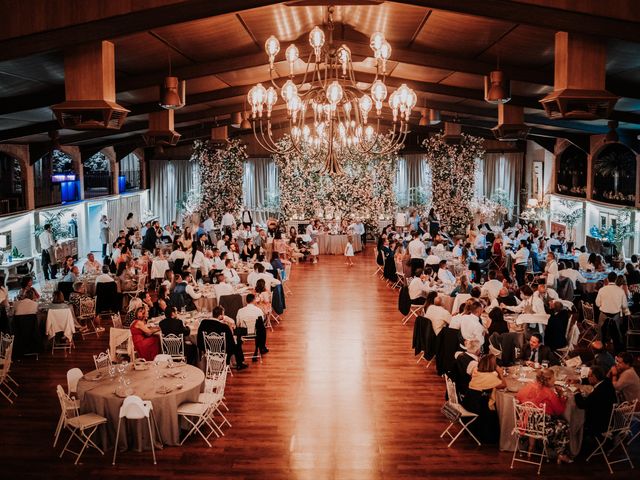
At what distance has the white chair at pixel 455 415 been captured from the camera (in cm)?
710

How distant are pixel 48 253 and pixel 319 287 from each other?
6558 millimetres

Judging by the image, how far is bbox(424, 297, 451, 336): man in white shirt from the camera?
9.75 m

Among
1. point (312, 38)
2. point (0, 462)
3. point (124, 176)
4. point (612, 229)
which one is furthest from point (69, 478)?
point (124, 176)

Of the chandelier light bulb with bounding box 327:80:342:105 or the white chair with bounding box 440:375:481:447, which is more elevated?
the chandelier light bulb with bounding box 327:80:342:105

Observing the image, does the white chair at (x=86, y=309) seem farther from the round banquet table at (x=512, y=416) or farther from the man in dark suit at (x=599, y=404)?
the man in dark suit at (x=599, y=404)

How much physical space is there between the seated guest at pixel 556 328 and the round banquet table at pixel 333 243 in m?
11.7

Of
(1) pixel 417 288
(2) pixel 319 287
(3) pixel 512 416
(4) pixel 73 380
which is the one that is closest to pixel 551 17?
(3) pixel 512 416

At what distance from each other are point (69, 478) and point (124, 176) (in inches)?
736

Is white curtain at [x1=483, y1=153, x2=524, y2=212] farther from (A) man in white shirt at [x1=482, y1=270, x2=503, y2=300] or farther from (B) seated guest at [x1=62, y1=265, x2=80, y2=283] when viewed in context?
(B) seated guest at [x1=62, y1=265, x2=80, y2=283]

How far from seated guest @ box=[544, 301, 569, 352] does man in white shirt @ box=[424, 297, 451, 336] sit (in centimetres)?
139

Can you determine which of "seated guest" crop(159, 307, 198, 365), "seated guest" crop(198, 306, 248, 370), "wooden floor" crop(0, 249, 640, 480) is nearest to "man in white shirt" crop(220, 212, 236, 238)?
"wooden floor" crop(0, 249, 640, 480)

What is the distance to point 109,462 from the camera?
22.5 ft

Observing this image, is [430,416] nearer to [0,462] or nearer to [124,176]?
[0,462]

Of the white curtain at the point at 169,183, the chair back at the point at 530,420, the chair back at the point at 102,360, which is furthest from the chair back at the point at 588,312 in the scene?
the white curtain at the point at 169,183
